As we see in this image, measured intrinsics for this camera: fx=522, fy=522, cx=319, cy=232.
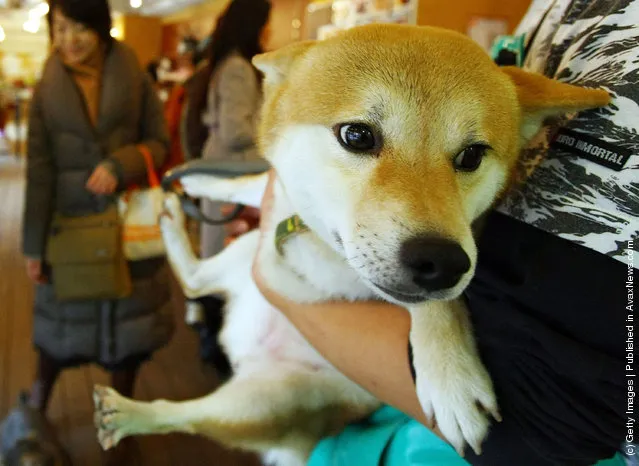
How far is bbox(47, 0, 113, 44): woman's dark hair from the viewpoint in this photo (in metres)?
1.68

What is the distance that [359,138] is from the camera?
0.83 metres

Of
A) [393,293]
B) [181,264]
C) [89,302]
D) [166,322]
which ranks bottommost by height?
[166,322]

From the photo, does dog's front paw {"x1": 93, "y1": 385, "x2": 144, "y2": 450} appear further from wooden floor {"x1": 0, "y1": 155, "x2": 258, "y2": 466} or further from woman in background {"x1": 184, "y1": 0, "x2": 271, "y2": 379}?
woman in background {"x1": 184, "y1": 0, "x2": 271, "y2": 379}

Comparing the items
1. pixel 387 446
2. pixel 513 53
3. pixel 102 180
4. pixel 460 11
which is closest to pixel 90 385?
pixel 102 180

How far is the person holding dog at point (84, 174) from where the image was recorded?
171cm

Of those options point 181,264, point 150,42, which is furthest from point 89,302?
point 150,42

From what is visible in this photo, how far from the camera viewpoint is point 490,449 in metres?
0.66

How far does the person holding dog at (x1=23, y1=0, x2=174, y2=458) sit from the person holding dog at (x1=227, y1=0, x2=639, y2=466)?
126cm

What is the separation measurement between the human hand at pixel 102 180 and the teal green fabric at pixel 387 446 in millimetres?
1109

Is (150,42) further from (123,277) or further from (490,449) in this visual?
(490,449)

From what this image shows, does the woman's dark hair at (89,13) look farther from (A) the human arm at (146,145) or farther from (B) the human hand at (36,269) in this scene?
(B) the human hand at (36,269)

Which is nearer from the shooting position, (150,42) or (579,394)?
(579,394)

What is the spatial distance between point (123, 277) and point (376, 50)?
1.32m

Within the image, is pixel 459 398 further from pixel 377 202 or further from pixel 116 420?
pixel 116 420
